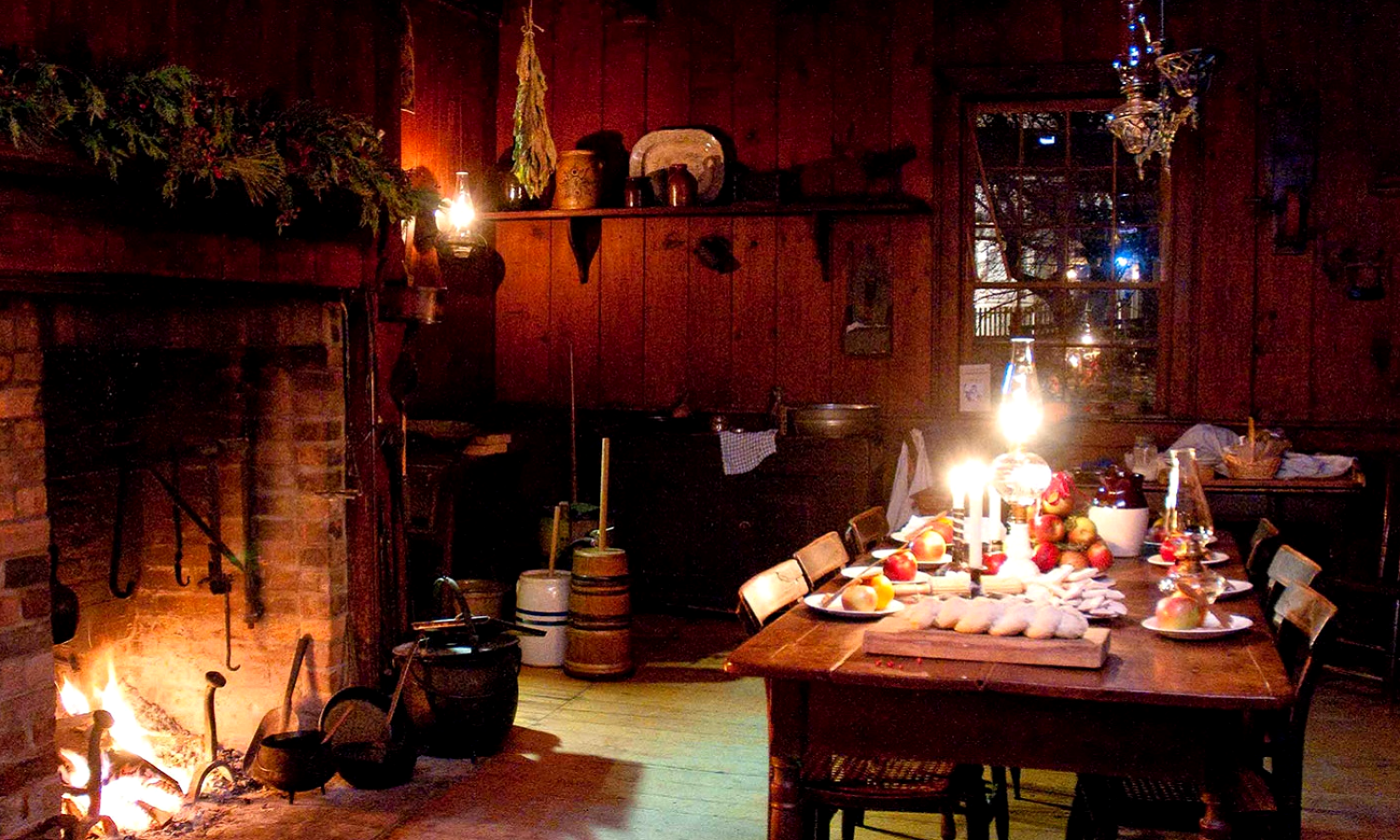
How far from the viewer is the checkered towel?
6.55 metres

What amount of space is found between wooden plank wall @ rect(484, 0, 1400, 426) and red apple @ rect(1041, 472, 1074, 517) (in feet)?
10.3

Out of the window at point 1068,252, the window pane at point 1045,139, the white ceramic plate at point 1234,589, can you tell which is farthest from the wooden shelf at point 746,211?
the white ceramic plate at point 1234,589

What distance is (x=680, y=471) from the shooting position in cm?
672

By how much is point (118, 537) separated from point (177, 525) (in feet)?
0.59

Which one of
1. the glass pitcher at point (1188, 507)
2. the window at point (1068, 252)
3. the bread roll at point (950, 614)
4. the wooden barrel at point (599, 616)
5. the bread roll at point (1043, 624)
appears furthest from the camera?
the window at point (1068, 252)

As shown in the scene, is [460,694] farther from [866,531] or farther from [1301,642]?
[1301,642]

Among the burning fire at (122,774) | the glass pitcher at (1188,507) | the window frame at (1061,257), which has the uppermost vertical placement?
the window frame at (1061,257)

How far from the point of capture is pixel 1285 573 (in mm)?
3547

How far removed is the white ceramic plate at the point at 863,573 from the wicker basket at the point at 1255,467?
2861 mm

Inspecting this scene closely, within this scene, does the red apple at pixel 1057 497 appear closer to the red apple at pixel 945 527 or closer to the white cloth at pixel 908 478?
the red apple at pixel 945 527

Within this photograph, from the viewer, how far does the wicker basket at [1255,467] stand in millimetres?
5812

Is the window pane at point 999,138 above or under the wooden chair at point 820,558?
above

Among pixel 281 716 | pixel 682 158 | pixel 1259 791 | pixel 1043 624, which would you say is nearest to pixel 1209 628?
pixel 1259 791

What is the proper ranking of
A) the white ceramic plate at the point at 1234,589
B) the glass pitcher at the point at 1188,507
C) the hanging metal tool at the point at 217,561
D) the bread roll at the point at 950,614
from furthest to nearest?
the hanging metal tool at the point at 217,561
the glass pitcher at the point at 1188,507
the white ceramic plate at the point at 1234,589
the bread roll at the point at 950,614
